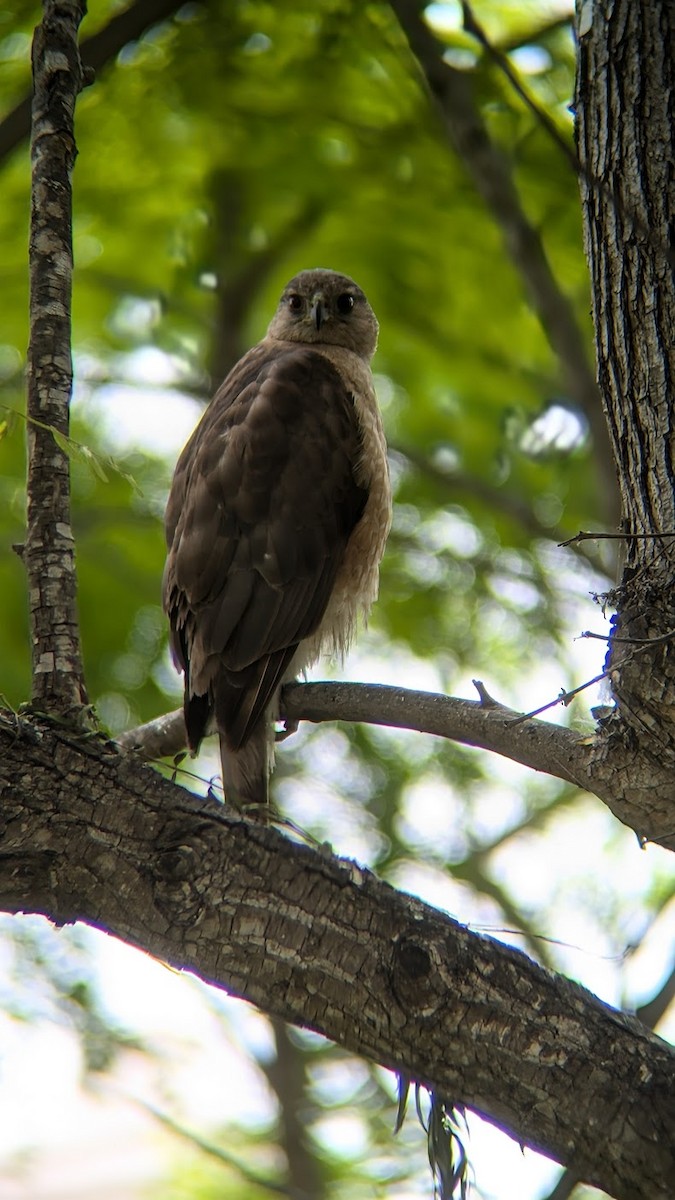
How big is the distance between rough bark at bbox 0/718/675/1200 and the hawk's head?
316cm

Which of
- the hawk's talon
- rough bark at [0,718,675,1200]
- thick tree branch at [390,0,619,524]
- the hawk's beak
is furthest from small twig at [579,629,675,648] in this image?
the hawk's beak

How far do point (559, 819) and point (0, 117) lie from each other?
4.84 m

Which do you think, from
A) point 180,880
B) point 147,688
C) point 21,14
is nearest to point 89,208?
point 21,14

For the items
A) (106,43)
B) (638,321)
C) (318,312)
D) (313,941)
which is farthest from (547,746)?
(106,43)

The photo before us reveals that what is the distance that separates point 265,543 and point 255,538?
39mm

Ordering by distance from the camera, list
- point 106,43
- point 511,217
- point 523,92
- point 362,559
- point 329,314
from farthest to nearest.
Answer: point 329,314 → point 511,217 → point 106,43 → point 362,559 → point 523,92

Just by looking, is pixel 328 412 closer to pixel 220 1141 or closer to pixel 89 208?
pixel 89 208

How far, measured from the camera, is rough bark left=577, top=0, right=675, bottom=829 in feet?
8.51

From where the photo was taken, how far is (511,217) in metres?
4.98

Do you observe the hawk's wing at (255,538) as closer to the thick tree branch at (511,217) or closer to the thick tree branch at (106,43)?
the thick tree branch at (511,217)

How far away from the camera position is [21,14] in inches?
186

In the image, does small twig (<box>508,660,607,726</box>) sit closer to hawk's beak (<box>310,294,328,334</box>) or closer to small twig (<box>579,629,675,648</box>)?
small twig (<box>579,629,675,648</box>)

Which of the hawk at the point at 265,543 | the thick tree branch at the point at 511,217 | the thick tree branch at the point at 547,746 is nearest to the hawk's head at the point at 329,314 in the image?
the hawk at the point at 265,543

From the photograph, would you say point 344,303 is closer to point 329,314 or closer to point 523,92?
point 329,314
